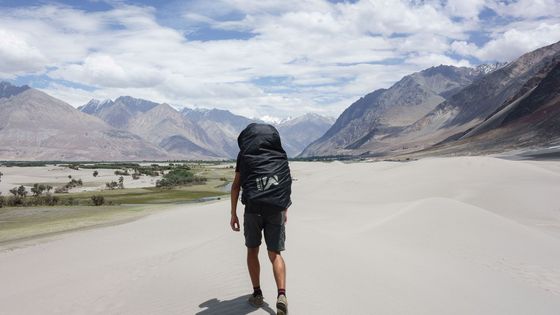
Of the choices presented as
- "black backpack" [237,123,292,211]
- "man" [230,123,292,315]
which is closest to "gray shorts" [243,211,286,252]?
"man" [230,123,292,315]

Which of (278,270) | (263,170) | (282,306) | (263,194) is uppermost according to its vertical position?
(263,170)

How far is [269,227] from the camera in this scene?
6.35 meters

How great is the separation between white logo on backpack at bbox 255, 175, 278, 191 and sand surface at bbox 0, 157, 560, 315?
171 centimetres

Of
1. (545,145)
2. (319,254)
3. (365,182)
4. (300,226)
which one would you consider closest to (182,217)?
(300,226)

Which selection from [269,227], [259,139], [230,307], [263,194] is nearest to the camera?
[263,194]

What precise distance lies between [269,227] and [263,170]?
2.55 ft

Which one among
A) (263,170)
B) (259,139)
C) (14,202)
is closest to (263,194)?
(263,170)

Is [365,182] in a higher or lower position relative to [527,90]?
lower

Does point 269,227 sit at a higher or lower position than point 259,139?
lower

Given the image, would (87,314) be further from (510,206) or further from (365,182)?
(365,182)

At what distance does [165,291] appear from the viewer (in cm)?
784

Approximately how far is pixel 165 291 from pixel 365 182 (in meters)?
32.0

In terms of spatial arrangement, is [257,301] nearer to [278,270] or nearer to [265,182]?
[278,270]

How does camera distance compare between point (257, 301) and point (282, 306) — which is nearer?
point (282, 306)
